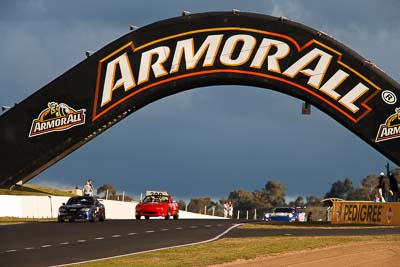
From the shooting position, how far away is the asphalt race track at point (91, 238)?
2133 cm

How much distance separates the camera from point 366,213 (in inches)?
1492

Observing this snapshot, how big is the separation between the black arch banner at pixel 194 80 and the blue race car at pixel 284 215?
6.48m

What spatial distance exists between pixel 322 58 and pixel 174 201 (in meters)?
11.4

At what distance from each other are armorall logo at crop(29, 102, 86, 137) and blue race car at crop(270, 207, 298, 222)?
12.4 metres

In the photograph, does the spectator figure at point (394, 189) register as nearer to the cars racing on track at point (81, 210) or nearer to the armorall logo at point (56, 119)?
the cars racing on track at point (81, 210)

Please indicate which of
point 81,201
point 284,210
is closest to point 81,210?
point 81,201

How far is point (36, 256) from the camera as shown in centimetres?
2111

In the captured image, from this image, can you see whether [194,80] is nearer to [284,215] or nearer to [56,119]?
[56,119]

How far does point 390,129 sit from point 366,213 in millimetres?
10686

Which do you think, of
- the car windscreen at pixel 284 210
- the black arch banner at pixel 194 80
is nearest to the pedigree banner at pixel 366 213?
the black arch banner at pixel 194 80

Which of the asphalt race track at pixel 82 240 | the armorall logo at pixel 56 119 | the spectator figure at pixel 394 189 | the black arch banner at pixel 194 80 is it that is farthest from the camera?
the armorall logo at pixel 56 119

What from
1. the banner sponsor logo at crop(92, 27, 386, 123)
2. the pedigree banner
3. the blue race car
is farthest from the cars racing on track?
the blue race car

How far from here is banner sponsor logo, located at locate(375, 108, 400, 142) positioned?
156 ft

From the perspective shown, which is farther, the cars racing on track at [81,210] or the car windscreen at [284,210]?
the car windscreen at [284,210]
